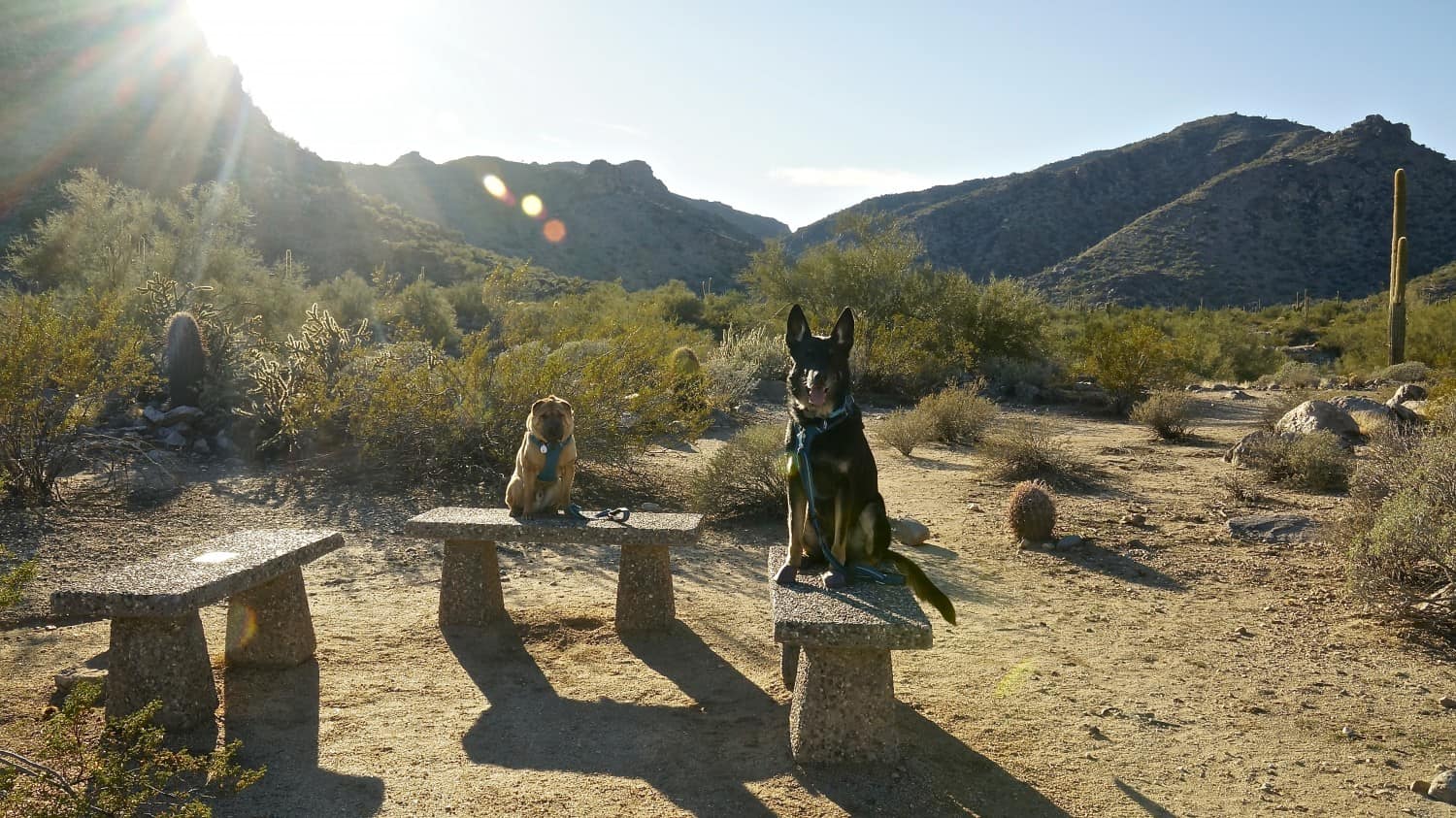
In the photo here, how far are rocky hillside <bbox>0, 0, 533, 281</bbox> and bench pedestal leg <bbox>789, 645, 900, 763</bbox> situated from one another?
32.3 metres

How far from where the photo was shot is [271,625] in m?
4.84

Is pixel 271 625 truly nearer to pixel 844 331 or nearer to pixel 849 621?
pixel 849 621

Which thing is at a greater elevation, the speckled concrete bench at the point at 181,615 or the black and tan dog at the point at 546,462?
the black and tan dog at the point at 546,462

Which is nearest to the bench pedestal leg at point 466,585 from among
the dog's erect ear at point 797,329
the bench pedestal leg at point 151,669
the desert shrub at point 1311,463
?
the bench pedestal leg at point 151,669

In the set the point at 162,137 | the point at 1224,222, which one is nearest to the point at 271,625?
the point at 162,137

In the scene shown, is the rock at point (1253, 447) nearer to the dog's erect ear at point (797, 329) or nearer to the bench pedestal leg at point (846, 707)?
the bench pedestal leg at point (846, 707)

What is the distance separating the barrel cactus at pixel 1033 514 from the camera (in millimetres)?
7578

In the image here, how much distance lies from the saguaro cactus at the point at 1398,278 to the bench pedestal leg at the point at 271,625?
2281 centimetres

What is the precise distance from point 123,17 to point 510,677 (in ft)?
174

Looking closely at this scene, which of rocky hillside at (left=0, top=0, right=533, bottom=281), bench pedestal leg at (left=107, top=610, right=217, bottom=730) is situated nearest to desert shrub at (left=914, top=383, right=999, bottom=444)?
bench pedestal leg at (left=107, top=610, right=217, bottom=730)

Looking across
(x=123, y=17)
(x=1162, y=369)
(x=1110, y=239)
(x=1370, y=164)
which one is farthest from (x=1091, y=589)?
(x=123, y=17)

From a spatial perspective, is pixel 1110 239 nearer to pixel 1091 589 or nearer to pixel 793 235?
pixel 793 235

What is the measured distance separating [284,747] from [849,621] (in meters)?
2.54

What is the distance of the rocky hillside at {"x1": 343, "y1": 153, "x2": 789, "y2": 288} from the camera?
55.5 m
